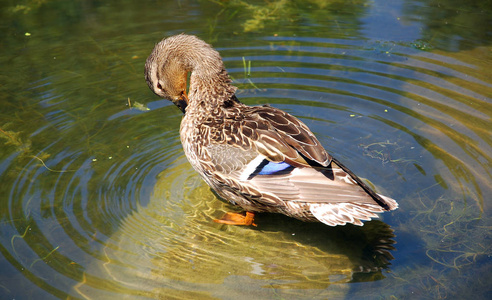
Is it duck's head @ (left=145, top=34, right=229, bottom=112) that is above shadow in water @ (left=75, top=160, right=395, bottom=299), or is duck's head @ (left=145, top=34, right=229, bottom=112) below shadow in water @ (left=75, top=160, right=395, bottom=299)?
above

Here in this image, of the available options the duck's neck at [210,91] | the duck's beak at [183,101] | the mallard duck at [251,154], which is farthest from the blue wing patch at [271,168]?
the duck's beak at [183,101]

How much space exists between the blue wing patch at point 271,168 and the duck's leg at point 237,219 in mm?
523

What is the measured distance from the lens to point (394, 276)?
12.0 ft

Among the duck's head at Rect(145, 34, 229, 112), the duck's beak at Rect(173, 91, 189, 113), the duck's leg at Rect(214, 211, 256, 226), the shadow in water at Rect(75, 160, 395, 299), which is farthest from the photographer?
the duck's beak at Rect(173, 91, 189, 113)

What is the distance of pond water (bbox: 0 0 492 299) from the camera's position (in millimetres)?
3742

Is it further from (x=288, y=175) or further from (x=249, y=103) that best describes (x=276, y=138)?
(x=249, y=103)

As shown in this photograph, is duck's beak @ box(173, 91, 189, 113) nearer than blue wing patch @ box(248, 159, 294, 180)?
No

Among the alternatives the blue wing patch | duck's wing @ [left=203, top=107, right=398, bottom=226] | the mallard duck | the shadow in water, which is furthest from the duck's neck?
the shadow in water

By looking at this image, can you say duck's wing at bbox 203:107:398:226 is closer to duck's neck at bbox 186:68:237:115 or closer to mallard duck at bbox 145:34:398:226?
mallard duck at bbox 145:34:398:226

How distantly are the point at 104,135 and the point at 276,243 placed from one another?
220 centimetres

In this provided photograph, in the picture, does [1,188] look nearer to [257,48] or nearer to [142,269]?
[142,269]

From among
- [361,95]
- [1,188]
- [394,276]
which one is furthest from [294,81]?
Result: [1,188]

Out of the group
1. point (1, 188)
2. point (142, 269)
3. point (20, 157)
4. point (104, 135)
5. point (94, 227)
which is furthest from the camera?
point (104, 135)

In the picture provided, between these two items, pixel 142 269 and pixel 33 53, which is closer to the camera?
pixel 142 269
